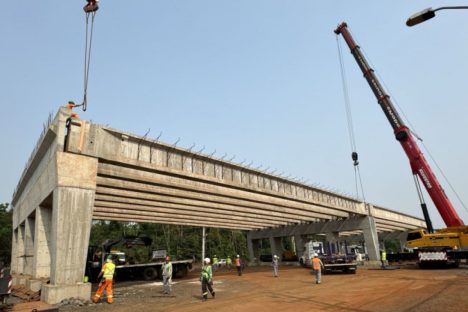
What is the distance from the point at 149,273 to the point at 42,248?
10526 mm

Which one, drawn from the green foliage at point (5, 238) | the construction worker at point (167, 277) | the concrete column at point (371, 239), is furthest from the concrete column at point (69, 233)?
the green foliage at point (5, 238)

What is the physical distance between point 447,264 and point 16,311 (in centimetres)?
2493

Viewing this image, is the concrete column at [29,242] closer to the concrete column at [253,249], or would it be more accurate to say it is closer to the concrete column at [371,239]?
the concrete column at [371,239]

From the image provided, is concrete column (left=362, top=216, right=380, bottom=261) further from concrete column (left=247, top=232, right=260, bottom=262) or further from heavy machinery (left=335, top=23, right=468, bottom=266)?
concrete column (left=247, top=232, right=260, bottom=262)

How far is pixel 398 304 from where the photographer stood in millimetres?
10156

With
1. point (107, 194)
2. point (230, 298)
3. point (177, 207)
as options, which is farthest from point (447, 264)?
point (107, 194)

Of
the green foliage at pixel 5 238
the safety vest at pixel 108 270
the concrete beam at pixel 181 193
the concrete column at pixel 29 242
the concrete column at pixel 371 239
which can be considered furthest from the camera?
the green foliage at pixel 5 238

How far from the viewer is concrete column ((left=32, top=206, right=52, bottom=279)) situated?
14.7 meters

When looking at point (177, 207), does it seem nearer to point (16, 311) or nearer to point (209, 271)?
point (209, 271)

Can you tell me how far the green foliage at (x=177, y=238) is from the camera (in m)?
68.6

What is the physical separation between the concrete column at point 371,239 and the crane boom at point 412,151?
14.1 m

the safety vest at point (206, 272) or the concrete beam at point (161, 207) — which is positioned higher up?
the concrete beam at point (161, 207)

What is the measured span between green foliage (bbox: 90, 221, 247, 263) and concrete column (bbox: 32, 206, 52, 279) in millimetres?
52944

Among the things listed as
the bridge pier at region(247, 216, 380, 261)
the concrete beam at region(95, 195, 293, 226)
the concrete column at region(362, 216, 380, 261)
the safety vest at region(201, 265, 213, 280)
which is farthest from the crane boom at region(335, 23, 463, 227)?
the safety vest at region(201, 265, 213, 280)
